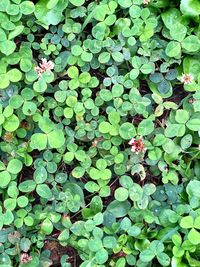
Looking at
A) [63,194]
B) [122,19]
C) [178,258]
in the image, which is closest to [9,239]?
[63,194]

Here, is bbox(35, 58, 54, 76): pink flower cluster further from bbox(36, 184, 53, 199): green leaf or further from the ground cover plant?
bbox(36, 184, 53, 199): green leaf

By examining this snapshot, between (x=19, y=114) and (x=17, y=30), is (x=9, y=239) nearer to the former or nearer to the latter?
(x=19, y=114)

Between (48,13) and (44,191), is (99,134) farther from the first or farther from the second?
(48,13)

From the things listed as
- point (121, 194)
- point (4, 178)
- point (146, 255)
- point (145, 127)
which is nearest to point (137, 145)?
point (145, 127)

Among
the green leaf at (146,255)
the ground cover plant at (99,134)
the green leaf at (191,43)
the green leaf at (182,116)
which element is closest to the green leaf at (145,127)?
the ground cover plant at (99,134)

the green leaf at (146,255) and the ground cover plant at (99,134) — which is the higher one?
the ground cover plant at (99,134)

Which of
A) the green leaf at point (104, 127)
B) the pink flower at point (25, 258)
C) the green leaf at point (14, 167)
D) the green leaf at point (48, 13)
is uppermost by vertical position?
the green leaf at point (48, 13)

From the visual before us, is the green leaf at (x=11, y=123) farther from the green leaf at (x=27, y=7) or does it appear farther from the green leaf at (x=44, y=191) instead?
the green leaf at (x=27, y=7)
